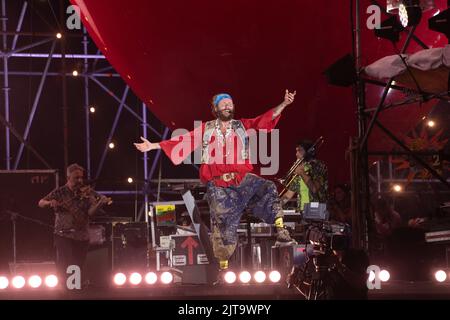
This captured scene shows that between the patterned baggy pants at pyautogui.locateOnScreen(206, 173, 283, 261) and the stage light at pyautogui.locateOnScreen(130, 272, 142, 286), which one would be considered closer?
the stage light at pyautogui.locateOnScreen(130, 272, 142, 286)

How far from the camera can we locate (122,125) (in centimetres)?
1509

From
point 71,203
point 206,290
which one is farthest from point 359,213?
point 71,203

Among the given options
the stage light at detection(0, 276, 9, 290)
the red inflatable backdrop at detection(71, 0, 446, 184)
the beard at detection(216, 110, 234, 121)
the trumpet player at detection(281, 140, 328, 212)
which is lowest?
the stage light at detection(0, 276, 9, 290)

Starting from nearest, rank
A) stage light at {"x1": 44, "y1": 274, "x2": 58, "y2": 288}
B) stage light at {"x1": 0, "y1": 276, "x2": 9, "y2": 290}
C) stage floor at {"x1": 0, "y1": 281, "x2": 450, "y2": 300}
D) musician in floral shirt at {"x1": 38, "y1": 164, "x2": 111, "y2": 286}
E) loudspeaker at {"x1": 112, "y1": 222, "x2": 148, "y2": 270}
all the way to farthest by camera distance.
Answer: stage floor at {"x1": 0, "y1": 281, "x2": 450, "y2": 300} < stage light at {"x1": 0, "y1": 276, "x2": 9, "y2": 290} < stage light at {"x1": 44, "y1": 274, "x2": 58, "y2": 288} < musician in floral shirt at {"x1": 38, "y1": 164, "x2": 111, "y2": 286} < loudspeaker at {"x1": 112, "y1": 222, "x2": 148, "y2": 270}

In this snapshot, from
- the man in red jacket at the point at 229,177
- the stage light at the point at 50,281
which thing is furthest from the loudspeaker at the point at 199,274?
the stage light at the point at 50,281

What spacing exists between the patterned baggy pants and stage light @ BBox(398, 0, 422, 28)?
6.25 feet

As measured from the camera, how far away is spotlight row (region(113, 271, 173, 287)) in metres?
7.24

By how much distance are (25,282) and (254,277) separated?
1922mm

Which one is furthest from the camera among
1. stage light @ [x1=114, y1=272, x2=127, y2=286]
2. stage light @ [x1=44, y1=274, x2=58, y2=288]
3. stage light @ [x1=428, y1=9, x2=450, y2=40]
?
stage light @ [x1=114, y1=272, x2=127, y2=286]

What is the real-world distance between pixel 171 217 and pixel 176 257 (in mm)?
2234

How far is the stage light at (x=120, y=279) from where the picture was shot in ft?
23.7

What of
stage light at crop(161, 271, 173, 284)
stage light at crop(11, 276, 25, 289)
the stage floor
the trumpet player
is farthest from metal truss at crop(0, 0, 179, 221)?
the stage floor

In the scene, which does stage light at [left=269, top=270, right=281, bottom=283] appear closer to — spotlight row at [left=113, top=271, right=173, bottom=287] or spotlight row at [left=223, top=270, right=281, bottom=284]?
spotlight row at [left=223, top=270, right=281, bottom=284]

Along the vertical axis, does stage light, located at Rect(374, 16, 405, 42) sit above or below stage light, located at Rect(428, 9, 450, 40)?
above
